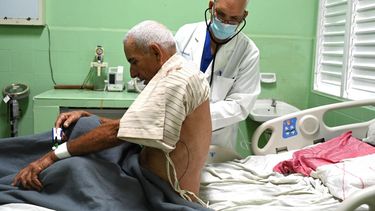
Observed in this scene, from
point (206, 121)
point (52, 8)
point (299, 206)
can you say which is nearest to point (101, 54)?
point (52, 8)

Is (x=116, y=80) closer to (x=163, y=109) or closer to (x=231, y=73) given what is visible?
(x=231, y=73)

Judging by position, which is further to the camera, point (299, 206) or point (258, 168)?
point (258, 168)

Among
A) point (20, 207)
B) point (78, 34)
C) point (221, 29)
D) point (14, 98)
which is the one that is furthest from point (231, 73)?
point (14, 98)

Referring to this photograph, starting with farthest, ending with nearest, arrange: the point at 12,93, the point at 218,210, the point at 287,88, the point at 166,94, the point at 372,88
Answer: the point at 287,88, the point at 12,93, the point at 372,88, the point at 218,210, the point at 166,94

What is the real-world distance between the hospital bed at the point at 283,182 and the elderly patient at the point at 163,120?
184 millimetres

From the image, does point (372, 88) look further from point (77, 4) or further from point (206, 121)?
point (77, 4)

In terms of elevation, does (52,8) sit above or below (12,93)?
above

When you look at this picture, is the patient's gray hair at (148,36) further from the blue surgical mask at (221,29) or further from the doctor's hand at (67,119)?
the blue surgical mask at (221,29)

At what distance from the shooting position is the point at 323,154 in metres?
1.91

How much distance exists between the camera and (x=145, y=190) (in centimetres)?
137

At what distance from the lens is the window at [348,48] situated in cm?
256

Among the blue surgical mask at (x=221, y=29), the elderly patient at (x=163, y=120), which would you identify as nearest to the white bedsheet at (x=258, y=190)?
the elderly patient at (x=163, y=120)

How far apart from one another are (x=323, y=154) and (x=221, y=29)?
2.68 feet

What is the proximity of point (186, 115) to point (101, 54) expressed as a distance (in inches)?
77.8
